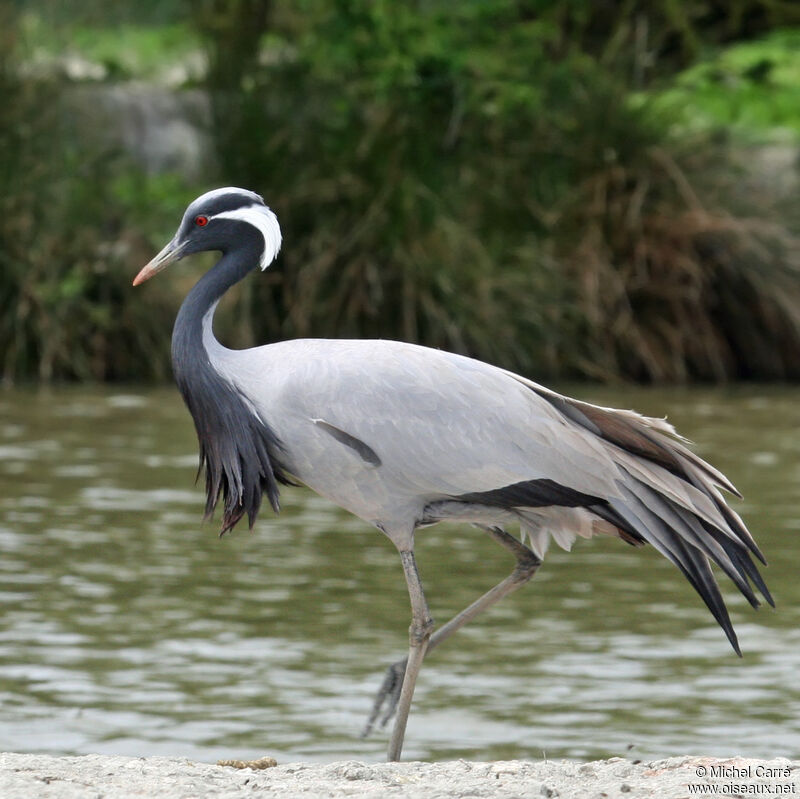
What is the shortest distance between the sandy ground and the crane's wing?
2.81 feet

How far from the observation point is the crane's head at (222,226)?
5.94 metres

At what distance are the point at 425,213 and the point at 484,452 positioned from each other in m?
10.7

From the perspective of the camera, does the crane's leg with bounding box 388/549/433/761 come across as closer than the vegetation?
Yes

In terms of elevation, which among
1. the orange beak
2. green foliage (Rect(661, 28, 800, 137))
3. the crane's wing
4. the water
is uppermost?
green foliage (Rect(661, 28, 800, 137))

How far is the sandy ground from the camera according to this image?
4.41 m

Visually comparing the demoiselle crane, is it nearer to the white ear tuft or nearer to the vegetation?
the white ear tuft

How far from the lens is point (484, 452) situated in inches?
218

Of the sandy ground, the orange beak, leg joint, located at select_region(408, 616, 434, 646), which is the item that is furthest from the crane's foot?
the orange beak

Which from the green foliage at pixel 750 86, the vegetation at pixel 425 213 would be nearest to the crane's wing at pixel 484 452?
the vegetation at pixel 425 213

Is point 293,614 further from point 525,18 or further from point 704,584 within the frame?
point 525,18

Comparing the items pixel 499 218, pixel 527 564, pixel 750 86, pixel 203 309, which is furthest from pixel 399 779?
pixel 750 86

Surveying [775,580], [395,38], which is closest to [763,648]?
[775,580]

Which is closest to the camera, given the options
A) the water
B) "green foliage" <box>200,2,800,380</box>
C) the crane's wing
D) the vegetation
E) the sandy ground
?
the sandy ground

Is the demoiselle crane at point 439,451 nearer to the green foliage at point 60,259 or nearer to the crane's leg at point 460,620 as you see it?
the crane's leg at point 460,620
